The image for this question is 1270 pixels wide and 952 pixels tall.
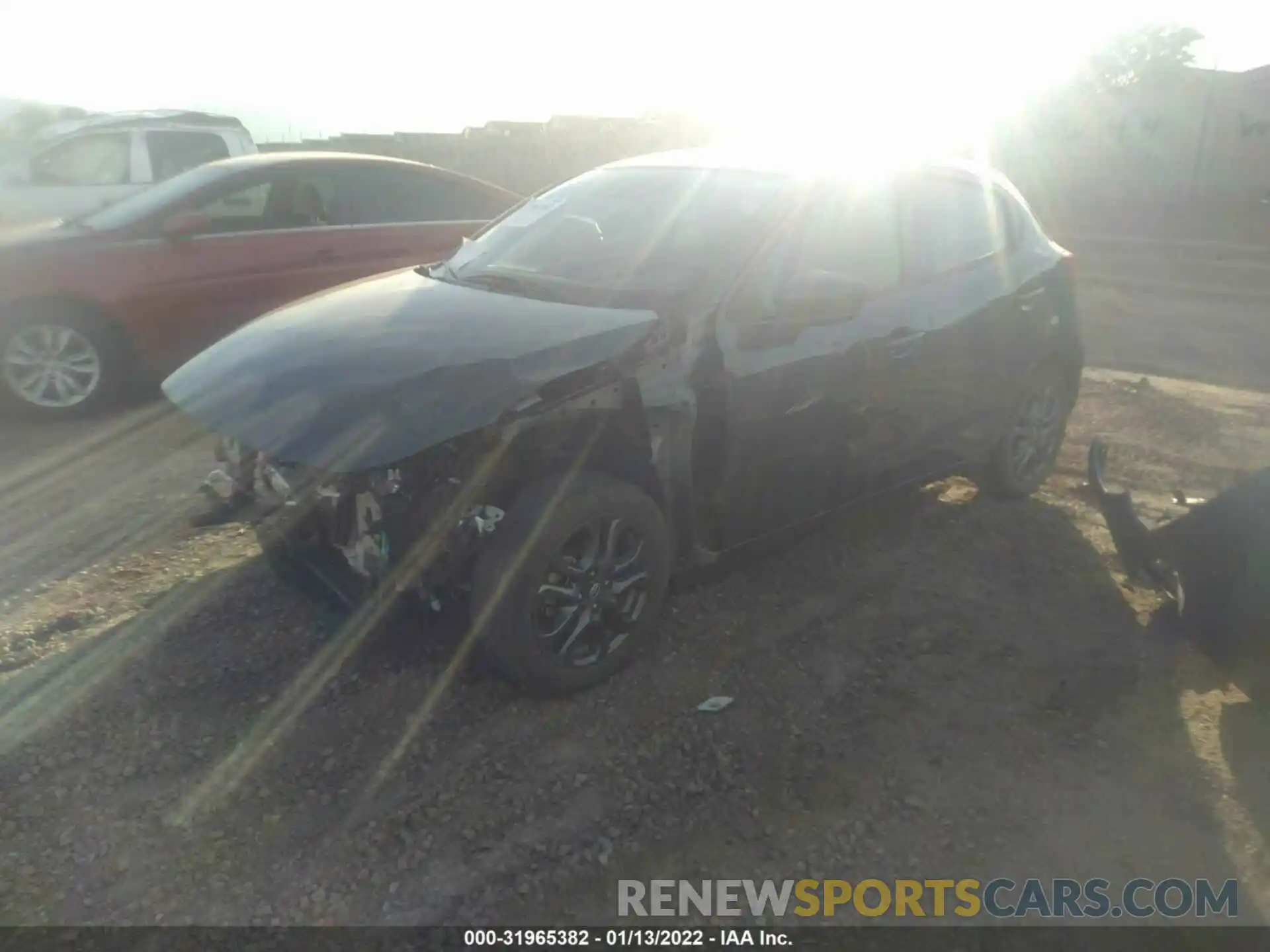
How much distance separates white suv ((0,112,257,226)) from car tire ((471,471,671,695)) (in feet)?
29.3

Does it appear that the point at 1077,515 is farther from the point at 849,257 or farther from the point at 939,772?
the point at 939,772

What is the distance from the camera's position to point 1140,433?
6.71 m

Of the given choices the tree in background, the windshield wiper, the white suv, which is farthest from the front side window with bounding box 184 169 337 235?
the tree in background

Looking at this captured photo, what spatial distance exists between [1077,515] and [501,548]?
340 cm

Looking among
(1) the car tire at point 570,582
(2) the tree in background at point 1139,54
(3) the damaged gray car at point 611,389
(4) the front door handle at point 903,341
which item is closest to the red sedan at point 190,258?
(3) the damaged gray car at point 611,389

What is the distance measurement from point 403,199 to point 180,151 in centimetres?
478

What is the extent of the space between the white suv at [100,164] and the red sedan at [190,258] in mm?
3804

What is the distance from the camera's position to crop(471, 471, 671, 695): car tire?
3.28m

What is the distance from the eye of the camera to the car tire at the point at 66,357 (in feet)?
20.8

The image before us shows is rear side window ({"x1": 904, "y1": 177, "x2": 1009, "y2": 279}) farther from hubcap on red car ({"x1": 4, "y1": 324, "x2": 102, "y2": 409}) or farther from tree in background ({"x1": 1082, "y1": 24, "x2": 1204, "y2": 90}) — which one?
tree in background ({"x1": 1082, "y1": 24, "x2": 1204, "y2": 90})

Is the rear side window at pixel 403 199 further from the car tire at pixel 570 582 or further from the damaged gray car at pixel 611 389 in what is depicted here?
the car tire at pixel 570 582

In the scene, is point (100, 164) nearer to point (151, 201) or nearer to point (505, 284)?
point (151, 201)

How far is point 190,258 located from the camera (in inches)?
267

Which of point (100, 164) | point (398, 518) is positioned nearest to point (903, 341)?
point (398, 518)
